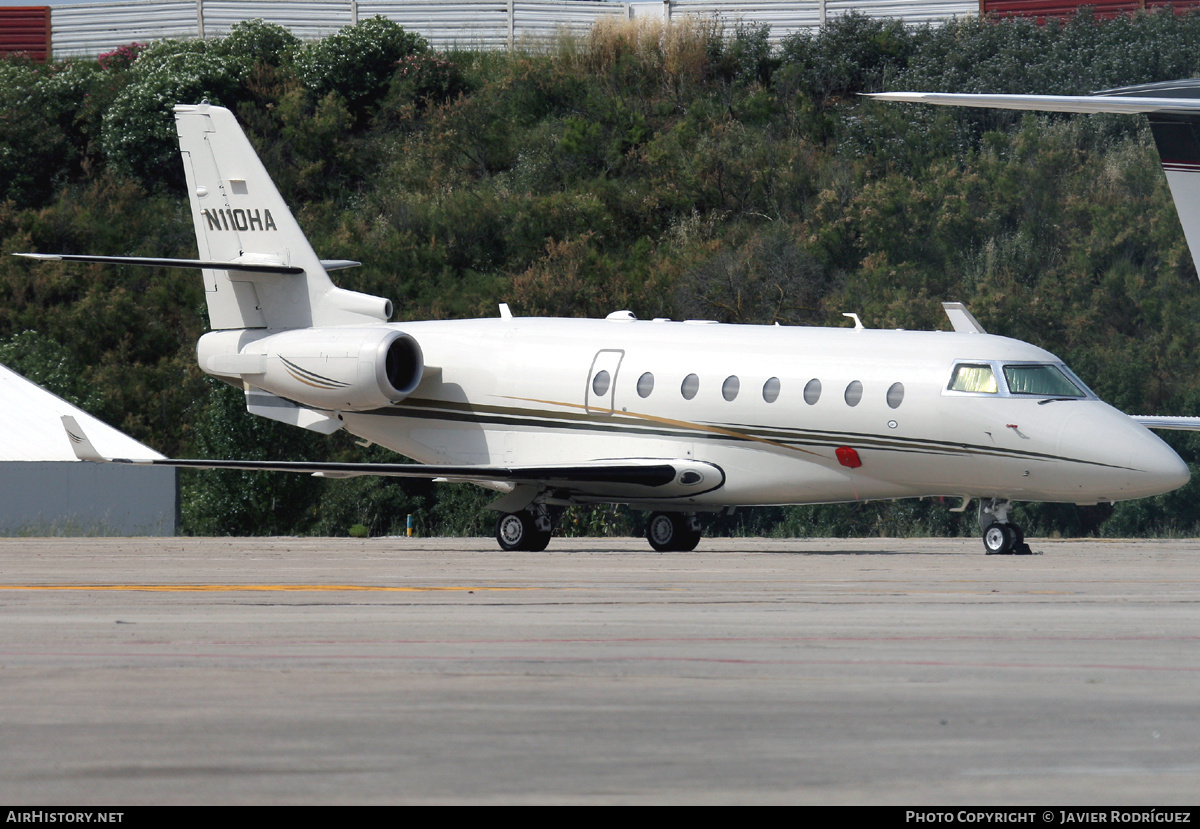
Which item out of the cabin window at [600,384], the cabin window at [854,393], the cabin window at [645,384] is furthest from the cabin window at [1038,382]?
the cabin window at [600,384]

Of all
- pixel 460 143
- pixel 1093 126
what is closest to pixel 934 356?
pixel 1093 126

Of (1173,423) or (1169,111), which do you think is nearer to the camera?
(1169,111)

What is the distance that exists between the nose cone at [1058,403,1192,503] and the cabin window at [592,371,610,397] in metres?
6.34

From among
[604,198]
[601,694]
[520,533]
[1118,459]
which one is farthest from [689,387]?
[604,198]

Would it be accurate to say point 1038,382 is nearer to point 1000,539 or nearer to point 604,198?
point 1000,539

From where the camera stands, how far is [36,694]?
276 inches

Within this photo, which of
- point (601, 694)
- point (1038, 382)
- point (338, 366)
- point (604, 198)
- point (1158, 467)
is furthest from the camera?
point (604, 198)

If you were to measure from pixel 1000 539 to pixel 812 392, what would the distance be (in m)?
2.99

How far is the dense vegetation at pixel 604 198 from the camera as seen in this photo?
151 ft

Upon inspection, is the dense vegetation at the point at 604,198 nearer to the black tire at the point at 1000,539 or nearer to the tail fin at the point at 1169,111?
the black tire at the point at 1000,539

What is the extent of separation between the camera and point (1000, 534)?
20562 millimetres

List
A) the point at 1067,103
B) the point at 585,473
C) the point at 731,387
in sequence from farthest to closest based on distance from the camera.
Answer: the point at 585,473 < the point at 731,387 < the point at 1067,103

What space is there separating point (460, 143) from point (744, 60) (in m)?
10.7

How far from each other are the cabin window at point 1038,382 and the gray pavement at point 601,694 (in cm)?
669
